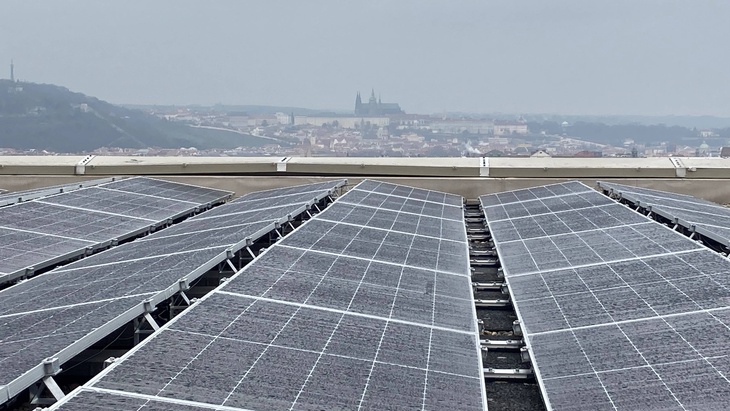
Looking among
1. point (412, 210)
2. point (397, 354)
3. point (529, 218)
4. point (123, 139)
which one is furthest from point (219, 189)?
point (123, 139)

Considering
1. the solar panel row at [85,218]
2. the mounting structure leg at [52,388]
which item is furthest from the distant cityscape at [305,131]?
the mounting structure leg at [52,388]

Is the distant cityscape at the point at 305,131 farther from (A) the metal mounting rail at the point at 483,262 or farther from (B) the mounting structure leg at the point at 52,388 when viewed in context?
(B) the mounting structure leg at the point at 52,388

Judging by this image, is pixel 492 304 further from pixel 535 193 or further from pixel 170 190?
pixel 170 190

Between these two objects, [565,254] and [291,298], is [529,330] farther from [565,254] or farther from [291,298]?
[565,254]

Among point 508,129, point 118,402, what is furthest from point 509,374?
point 508,129

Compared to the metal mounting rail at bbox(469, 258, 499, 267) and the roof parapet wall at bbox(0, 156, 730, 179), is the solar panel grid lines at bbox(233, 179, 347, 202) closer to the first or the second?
the roof parapet wall at bbox(0, 156, 730, 179)

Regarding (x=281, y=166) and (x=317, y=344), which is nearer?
(x=317, y=344)
